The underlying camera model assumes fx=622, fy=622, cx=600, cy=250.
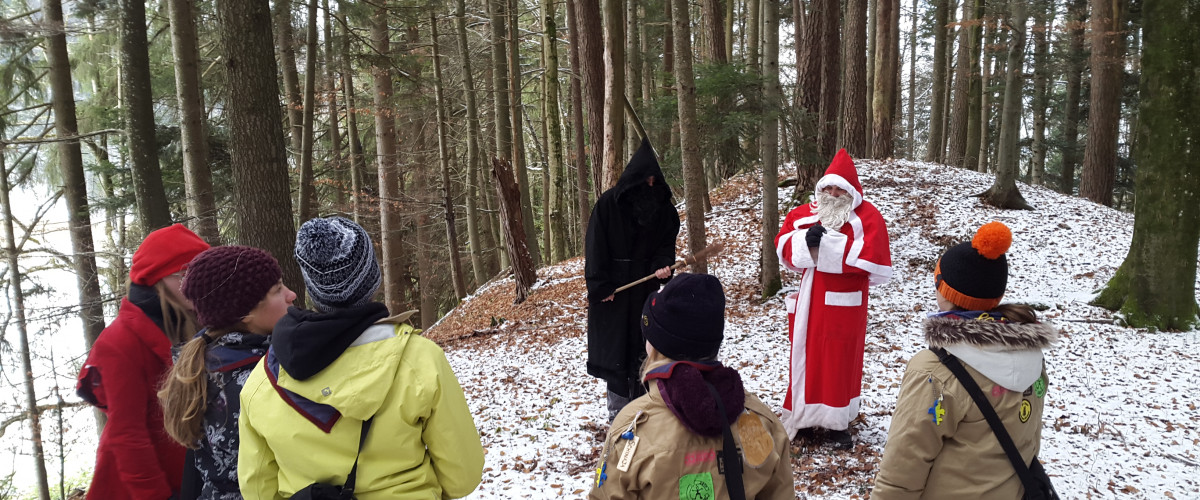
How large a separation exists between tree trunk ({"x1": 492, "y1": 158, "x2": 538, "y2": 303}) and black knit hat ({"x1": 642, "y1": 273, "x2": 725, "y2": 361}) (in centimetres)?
829

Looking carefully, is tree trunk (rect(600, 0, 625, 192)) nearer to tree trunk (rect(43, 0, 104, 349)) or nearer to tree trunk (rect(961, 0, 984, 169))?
tree trunk (rect(43, 0, 104, 349))

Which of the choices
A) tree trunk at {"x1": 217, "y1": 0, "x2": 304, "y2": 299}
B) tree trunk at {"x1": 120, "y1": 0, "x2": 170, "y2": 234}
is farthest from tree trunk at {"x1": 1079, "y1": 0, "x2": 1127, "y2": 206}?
tree trunk at {"x1": 120, "y1": 0, "x2": 170, "y2": 234}

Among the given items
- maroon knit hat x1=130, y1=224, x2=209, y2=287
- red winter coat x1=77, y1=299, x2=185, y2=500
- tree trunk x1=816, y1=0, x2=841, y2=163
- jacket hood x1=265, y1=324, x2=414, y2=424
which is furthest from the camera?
tree trunk x1=816, y1=0, x2=841, y2=163

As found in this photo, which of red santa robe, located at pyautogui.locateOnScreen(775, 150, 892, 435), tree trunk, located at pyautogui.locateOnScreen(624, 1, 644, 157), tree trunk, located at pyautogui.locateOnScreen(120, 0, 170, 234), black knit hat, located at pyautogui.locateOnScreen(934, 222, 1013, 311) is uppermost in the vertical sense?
tree trunk, located at pyautogui.locateOnScreen(624, 1, 644, 157)

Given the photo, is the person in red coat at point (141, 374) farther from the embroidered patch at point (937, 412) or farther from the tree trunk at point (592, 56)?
the tree trunk at point (592, 56)

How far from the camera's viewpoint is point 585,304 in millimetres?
9430

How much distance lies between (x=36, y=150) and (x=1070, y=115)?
2314cm

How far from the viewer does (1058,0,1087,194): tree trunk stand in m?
14.4

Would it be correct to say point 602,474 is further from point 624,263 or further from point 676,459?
point 624,263

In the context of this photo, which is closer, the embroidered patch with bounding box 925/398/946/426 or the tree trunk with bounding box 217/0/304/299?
the embroidered patch with bounding box 925/398/946/426

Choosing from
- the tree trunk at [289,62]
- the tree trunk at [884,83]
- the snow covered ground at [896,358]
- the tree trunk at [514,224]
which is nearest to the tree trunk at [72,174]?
the snow covered ground at [896,358]

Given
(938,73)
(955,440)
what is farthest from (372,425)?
(938,73)

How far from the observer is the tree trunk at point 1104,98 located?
12.0 meters

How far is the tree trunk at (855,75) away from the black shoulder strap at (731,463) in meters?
12.0
